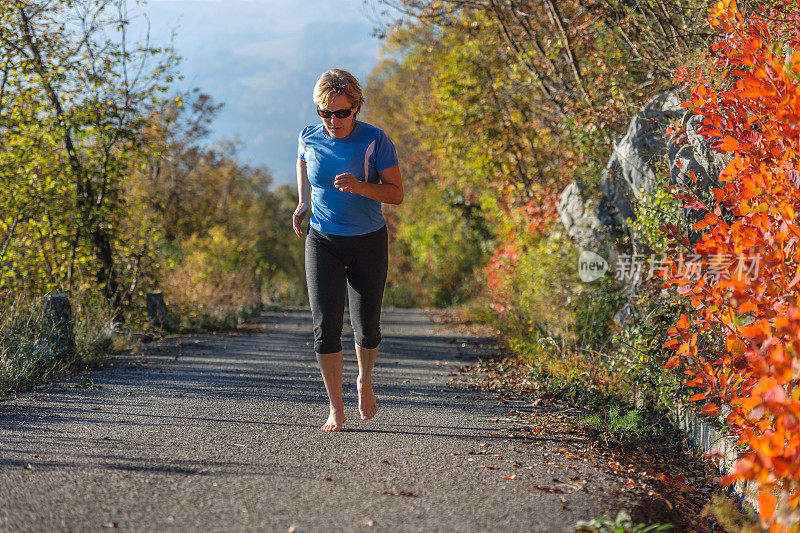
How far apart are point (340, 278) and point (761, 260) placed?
229cm

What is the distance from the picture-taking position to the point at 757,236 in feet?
9.34

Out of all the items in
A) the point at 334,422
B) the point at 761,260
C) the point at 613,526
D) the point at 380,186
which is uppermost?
the point at 380,186

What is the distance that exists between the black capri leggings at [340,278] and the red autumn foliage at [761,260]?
1707mm

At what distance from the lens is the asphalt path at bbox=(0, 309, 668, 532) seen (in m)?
2.73

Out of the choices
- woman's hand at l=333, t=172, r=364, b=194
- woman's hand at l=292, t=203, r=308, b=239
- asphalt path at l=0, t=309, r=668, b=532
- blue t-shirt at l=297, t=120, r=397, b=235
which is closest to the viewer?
asphalt path at l=0, t=309, r=668, b=532

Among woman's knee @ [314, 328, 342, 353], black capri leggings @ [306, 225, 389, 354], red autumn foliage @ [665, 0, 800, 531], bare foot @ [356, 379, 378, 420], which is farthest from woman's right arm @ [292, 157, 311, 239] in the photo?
red autumn foliage @ [665, 0, 800, 531]

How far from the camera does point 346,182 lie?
376cm

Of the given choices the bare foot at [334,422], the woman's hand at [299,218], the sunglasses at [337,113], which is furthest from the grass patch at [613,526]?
the sunglasses at [337,113]

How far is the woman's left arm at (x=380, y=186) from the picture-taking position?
12.3ft

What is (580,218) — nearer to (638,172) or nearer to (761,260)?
(638,172)

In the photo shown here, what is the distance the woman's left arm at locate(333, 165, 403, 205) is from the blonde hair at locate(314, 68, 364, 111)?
450 millimetres

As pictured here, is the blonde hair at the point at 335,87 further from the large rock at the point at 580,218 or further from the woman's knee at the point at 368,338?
the large rock at the point at 580,218

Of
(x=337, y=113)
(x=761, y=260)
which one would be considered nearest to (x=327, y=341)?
(x=337, y=113)

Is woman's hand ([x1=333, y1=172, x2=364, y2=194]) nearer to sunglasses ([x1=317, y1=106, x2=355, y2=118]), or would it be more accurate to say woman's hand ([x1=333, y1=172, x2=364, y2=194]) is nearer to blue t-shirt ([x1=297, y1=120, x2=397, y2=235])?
blue t-shirt ([x1=297, y1=120, x2=397, y2=235])
